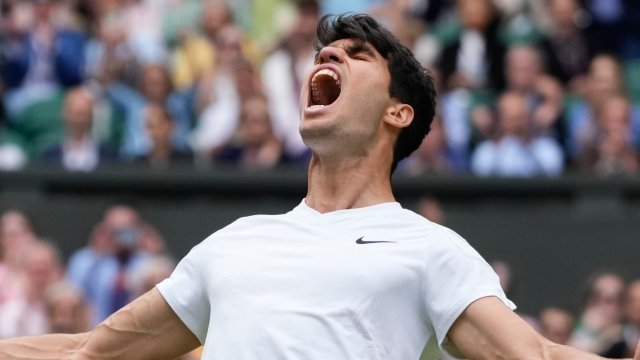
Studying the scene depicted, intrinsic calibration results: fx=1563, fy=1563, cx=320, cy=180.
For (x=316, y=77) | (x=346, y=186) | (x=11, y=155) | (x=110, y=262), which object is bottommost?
(x=110, y=262)

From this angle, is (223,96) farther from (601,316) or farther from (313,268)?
(313,268)

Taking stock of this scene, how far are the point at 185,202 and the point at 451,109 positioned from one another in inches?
76.1

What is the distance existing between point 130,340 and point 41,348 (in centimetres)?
26

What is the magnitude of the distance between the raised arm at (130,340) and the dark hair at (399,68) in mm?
797

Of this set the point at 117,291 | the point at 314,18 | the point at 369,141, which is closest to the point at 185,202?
the point at 117,291

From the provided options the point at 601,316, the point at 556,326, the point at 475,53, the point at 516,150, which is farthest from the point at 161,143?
the point at 601,316

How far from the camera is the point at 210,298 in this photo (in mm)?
4277

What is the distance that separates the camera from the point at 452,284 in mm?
4059

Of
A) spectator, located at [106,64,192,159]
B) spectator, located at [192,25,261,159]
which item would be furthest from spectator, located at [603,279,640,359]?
spectator, located at [106,64,192,159]

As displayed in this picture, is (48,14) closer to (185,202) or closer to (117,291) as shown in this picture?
(185,202)

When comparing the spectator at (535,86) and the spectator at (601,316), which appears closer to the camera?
the spectator at (601,316)

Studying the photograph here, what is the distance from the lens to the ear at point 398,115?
14.8 ft

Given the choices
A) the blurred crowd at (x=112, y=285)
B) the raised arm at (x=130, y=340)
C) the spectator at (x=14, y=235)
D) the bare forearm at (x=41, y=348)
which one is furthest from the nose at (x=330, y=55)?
the spectator at (x=14, y=235)

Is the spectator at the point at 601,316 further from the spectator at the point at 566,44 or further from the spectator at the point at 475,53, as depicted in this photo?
the spectator at the point at 475,53
